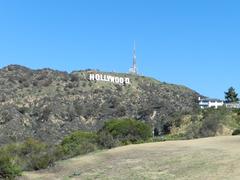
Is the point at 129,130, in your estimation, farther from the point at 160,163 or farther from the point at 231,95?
the point at 231,95

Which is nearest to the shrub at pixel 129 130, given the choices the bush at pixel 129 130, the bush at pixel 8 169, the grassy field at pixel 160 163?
the bush at pixel 129 130

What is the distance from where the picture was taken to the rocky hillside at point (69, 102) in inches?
3214

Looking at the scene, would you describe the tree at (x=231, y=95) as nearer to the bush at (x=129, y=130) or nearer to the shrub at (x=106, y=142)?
the bush at (x=129, y=130)

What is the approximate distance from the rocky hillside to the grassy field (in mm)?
32952

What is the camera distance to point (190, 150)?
36125mm

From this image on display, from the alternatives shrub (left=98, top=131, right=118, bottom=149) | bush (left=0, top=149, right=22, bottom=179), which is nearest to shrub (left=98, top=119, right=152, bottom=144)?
shrub (left=98, top=131, right=118, bottom=149)

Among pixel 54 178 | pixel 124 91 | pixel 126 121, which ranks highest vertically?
pixel 124 91

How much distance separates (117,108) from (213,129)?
32221mm

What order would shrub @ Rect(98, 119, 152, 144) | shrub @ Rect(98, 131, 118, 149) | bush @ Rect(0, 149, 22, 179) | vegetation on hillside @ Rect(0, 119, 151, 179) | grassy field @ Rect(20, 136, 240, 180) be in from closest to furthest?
grassy field @ Rect(20, 136, 240, 180), bush @ Rect(0, 149, 22, 179), vegetation on hillside @ Rect(0, 119, 151, 179), shrub @ Rect(98, 131, 118, 149), shrub @ Rect(98, 119, 152, 144)

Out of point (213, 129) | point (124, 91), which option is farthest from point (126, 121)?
point (124, 91)

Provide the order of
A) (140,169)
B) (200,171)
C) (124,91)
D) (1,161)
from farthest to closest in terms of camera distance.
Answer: (124,91) → (1,161) → (140,169) → (200,171)

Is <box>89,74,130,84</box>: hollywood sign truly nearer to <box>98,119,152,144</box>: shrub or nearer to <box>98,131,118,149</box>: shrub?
<box>98,119,152,144</box>: shrub

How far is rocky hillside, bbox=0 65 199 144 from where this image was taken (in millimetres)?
81625

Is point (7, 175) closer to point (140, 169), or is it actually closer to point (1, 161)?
point (1, 161)
